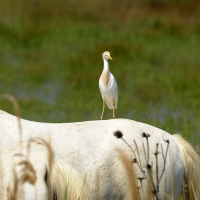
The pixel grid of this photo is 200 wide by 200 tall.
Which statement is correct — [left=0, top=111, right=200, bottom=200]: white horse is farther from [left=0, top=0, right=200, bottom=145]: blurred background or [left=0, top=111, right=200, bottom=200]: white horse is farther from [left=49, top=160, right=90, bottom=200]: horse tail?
[left=0, top=0, right=200, bottom=145]: blurred background

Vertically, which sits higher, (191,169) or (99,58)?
(99,58)

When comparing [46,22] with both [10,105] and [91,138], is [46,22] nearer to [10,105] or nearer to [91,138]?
[10,105]

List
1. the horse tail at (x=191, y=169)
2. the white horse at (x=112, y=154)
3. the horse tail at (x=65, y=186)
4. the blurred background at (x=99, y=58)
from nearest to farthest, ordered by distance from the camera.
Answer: the horse tail at (x=65, y=186) → the white horse at (x=112, y=154) → the horse tail at (x=191, y=169) → the blurred background at (x=99, y=58)

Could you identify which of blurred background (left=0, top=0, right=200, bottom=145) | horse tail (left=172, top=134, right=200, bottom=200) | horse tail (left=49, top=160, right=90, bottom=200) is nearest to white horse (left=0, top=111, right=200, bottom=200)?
horse tail (left=172, top=134, right=200, bottom=200)

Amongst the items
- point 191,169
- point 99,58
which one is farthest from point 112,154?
point 99,58

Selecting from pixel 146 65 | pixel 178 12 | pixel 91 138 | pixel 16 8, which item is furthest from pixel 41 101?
pixel 178 12

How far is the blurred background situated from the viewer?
9133 mm

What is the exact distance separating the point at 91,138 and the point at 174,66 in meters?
8.79

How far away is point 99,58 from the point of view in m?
12.8

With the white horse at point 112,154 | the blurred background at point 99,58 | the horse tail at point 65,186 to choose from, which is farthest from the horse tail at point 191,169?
the blurred background at point 99,58

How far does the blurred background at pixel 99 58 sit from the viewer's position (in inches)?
360

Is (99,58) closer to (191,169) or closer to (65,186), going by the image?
(191,169)

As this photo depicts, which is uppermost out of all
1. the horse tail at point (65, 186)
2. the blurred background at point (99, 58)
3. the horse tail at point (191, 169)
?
the blurred background at point (99, 58)

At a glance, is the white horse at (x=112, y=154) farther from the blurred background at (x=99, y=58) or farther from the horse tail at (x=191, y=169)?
the blurred background at (x=99, y=58)
